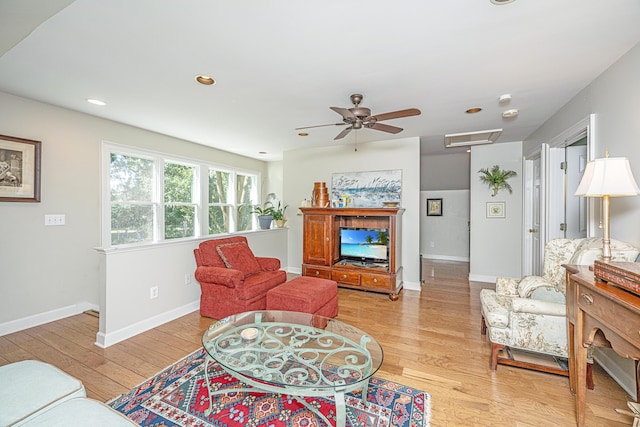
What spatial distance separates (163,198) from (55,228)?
1397mm

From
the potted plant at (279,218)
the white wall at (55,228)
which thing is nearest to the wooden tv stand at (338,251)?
the potted plant at (279,218)

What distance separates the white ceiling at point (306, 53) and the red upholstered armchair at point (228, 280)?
173 centimetres

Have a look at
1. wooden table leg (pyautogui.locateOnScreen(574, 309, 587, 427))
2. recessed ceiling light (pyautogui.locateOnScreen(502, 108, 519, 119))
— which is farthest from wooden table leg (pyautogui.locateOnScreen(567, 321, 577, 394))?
recessed ceiling light (pyautogui.locateOnScreen(502, 108, 519, 119))

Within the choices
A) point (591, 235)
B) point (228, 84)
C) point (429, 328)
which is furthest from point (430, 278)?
point (228, 84)

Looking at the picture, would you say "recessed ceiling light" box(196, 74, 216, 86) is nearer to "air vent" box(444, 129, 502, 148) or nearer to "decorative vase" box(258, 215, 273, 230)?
"decorative vase" box(258, 215, 273, 230)

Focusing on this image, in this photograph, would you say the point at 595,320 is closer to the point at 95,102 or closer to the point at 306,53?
the point at 306,53

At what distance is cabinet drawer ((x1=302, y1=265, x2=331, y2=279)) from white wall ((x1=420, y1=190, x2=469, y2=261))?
4250 millimetres

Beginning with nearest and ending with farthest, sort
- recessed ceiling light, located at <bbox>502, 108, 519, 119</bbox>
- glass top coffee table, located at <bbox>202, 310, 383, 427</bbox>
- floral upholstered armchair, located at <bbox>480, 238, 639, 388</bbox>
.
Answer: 1. glass top coffee table, located at <bbox>202, 310, 383, 427</bbox>
2. floral upholstered armchair, located at <bbox>480, 238, 639, 388</bbox>
3. recessed ceiling light, located at <bbox>502, 108, 519, 119</bbox>

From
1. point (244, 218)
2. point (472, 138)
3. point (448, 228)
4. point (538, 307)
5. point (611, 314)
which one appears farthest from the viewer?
point (448, 228)

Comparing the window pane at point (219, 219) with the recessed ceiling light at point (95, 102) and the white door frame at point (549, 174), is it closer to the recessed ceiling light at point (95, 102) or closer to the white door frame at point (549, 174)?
the recessed ceiling light at point (95, 102)

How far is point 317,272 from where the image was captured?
450 centimetres

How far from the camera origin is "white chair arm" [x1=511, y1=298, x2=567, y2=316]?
2.02m

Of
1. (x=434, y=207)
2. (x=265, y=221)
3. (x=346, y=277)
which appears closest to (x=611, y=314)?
(x=346, y=277)

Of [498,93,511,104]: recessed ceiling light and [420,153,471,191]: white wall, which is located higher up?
[498,93,511,104]: recessed ceiling light
